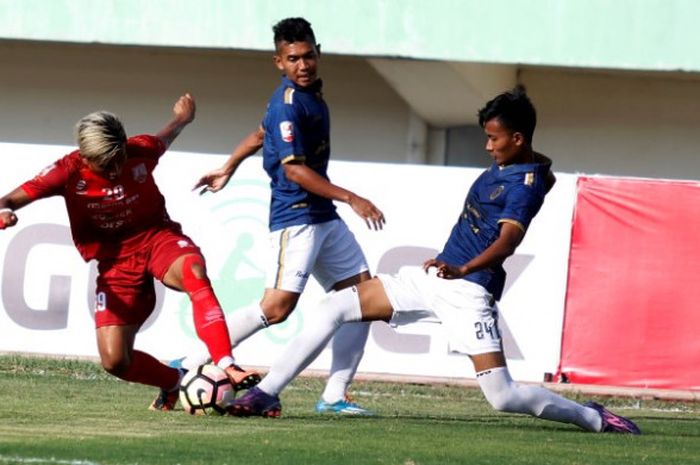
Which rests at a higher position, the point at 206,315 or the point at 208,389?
the point at 206,315

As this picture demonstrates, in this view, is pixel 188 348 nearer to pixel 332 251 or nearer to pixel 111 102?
pixel 332 251

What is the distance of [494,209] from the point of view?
339 inches

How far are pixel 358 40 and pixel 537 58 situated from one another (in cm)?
185

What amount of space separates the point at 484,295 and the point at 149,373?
6.45 feet

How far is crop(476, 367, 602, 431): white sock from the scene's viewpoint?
8438 mm

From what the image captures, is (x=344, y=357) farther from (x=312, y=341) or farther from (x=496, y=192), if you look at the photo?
(x=496, y=192)

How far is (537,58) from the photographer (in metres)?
16.5

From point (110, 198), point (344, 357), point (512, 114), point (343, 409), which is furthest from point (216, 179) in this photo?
point (512, 114)

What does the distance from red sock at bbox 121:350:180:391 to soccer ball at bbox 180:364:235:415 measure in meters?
0.51

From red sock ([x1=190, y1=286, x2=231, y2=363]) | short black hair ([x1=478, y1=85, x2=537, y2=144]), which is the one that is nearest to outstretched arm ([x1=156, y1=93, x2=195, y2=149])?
red sock ([x1=190, y1=286, x2=231, y2=363])

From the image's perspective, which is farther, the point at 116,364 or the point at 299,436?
the point at 116,364

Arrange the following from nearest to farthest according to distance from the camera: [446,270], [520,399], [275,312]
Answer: [446,270]
[520,399]
[275,312]

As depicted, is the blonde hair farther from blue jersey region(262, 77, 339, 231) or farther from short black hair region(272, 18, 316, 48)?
short black hair region(272, 18, 316, 48)

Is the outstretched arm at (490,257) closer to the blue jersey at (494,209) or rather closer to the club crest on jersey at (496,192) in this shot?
the blue jersey at (494,209)
